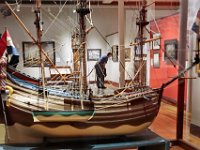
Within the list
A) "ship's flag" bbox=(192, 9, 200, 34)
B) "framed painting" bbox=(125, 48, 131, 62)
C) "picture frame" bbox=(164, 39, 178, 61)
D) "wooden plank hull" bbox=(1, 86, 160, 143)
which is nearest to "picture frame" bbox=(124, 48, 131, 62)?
"framed painting" bbox=(125, 48, 131, 62)

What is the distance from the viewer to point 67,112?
1896mm

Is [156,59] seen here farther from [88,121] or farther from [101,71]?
[88,121]

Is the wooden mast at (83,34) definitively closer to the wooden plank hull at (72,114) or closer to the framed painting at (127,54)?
the wooden plank hull at (72,114)

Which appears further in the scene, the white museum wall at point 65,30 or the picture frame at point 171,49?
the white museum wall at point 65,30

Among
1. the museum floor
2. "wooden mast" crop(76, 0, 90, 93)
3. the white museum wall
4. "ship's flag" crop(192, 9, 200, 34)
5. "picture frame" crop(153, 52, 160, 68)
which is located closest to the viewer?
"wooden mast" crop(76, 0, 90, 93)

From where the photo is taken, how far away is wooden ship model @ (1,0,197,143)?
194 centimetres

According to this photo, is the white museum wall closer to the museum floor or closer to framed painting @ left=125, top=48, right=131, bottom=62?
framed painting @ left=125, top=48, right=131, bottom=62

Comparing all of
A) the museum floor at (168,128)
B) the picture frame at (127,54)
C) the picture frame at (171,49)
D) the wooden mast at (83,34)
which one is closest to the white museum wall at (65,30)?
the picture frame at (127,54)

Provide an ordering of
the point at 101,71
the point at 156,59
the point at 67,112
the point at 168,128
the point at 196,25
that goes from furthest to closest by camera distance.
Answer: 1. the point at 156,59
2. the point at 101,71
3. the point at 168,128
4. the point at 196,25
5. the point at 67,112

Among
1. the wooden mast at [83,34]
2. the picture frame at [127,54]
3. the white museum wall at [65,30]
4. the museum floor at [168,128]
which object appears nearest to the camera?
the wooden mast at [83,34]

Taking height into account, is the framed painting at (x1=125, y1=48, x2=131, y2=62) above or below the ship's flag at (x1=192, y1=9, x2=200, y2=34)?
below

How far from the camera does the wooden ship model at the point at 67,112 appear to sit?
1.94m

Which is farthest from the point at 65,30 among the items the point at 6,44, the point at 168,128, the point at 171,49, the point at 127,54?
the point at 168,128

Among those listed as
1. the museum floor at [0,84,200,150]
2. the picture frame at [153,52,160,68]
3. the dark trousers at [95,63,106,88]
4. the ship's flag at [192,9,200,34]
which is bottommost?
the museum floor at [0,84,200,150]
